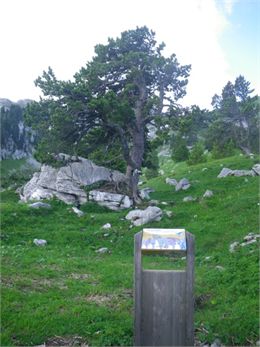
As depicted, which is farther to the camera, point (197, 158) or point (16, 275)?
point (197, 158)

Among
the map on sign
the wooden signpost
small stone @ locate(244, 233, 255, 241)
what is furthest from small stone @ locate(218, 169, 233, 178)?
the wooden signpost

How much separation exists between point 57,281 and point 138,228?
25.8ft

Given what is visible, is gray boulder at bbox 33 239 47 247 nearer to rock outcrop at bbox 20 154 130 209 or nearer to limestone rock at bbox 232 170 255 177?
rock outcrop at bbox 20 154 130 209

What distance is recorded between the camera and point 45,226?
19406 millimetres

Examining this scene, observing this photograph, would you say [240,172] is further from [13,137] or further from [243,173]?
[13,137]

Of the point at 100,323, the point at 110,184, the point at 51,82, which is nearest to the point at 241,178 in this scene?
the point at 110,184

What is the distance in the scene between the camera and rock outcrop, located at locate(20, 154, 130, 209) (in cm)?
2581

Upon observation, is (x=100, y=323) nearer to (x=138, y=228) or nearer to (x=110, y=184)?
(x=138, y=228)

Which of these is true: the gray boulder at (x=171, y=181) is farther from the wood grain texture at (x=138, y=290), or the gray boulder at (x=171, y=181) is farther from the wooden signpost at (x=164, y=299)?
the wood grain texture at (x=138, y=290)

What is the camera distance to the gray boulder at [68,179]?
25891 millimetres

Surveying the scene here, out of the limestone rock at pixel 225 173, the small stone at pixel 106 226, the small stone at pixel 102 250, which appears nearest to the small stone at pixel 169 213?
the small stone at pixel 106 226

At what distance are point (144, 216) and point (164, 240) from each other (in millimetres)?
12781

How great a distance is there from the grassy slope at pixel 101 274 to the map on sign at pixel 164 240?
2.36 meters

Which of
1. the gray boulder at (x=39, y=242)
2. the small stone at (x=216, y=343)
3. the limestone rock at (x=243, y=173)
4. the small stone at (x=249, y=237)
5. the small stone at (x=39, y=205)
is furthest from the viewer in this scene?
the limestone rock at (x=243, y=173)
